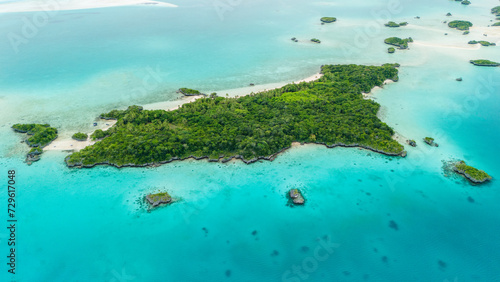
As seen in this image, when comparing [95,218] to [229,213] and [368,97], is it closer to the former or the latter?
[229,213]

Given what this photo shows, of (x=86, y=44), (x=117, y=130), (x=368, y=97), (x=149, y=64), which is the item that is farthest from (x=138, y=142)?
(x=86, y=44)

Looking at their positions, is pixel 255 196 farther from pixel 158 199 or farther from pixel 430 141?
pixel 430 141

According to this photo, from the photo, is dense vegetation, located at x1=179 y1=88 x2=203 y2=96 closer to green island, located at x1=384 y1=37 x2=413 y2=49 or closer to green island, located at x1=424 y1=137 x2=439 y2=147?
green island, located at x1=424 y1=137 x2=439 y2=147

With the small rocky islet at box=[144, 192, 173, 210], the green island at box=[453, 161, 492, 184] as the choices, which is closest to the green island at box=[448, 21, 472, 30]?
the green island at box=[453, 161, 492, 184]

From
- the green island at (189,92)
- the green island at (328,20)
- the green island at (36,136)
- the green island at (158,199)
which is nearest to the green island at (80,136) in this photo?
the green island at (36,136)

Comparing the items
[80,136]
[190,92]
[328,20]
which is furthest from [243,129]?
[328,20]

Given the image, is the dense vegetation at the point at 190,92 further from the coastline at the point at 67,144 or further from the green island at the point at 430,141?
the green island at the point at 430,141
